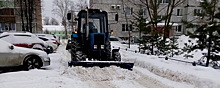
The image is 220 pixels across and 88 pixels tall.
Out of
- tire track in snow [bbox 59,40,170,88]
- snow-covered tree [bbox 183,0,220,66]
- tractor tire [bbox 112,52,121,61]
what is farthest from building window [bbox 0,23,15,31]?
snow-covered tree [bbox 183,0,220,66]

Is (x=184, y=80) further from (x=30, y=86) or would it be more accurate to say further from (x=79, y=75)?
(x=30, y=86)

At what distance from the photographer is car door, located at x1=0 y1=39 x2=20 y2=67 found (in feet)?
23.7

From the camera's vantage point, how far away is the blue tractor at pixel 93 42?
26.3 feet

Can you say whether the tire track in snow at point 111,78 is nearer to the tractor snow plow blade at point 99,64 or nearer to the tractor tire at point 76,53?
the tractor snow plow blade at point 99,64

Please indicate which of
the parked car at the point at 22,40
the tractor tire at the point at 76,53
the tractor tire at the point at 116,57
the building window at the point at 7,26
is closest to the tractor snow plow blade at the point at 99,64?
the tractor tire at the point at 76,53

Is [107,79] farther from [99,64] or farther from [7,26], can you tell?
[7,26]

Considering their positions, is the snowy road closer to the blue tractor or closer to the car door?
the blue tractor

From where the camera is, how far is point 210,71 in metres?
7.12

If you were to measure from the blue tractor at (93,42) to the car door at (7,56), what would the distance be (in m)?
2.21

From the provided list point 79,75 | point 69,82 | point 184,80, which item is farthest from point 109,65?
point 184,80

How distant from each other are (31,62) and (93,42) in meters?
2.72

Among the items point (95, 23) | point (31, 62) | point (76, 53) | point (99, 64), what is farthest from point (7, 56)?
point (95, 23)

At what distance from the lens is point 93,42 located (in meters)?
8.11

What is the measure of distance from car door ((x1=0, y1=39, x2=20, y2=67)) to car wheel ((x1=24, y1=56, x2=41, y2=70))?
0.46 meters
